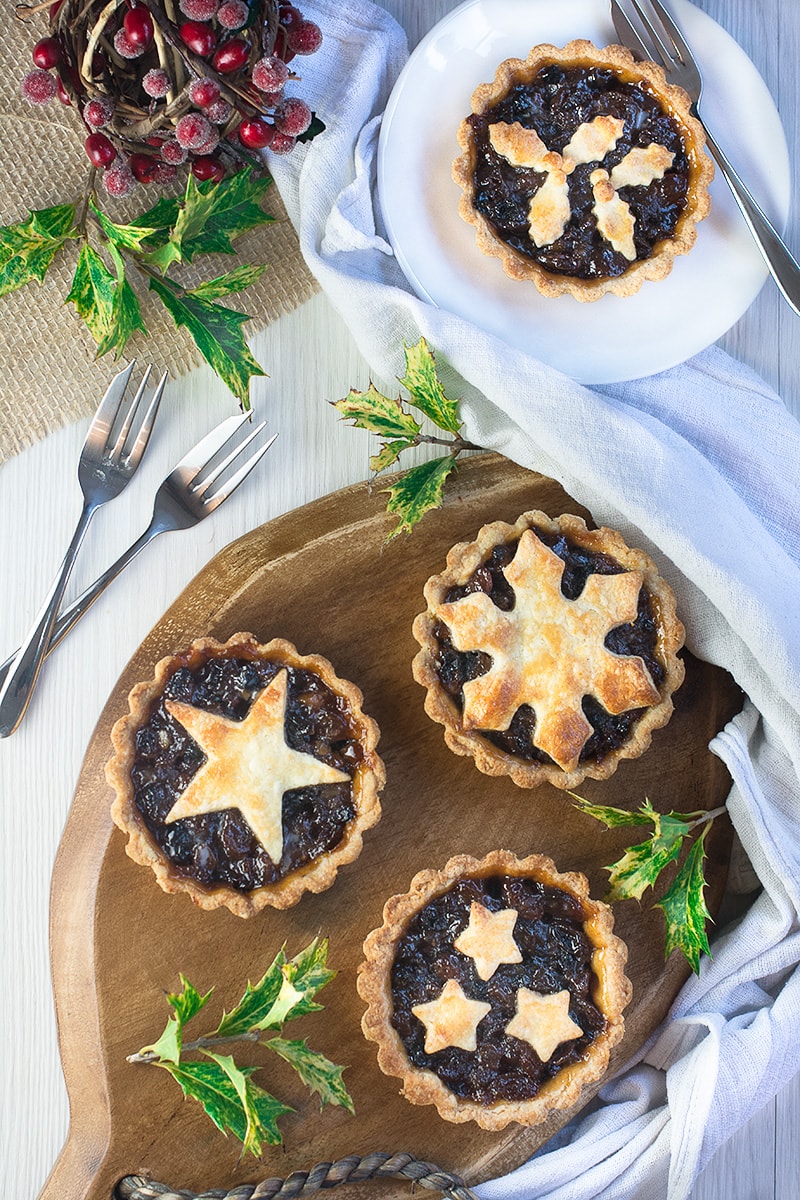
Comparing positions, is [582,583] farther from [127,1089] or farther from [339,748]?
[127,1089]

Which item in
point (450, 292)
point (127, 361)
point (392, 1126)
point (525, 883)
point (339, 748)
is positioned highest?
point (127, 361)

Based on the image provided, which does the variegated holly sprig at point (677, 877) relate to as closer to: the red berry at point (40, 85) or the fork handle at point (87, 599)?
the fork handle at point (87, 599)

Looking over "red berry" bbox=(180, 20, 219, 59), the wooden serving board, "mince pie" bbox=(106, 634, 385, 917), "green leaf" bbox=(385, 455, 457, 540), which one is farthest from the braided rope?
"red berry" bbox=(180, 20, 219, 59)

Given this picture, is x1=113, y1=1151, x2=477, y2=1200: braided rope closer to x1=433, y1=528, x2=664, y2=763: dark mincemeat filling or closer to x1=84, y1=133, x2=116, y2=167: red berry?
x1=433, y1=528, x2=664, y2=763: dark mincemeat filling

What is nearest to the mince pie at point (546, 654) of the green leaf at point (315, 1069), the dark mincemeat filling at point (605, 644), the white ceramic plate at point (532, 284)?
the dark mincemeat filling at point (605, 644)

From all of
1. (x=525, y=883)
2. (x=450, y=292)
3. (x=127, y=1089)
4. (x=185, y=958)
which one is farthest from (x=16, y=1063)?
(x=450, y=292)

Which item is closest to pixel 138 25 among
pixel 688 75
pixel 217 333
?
pixel 217 333
